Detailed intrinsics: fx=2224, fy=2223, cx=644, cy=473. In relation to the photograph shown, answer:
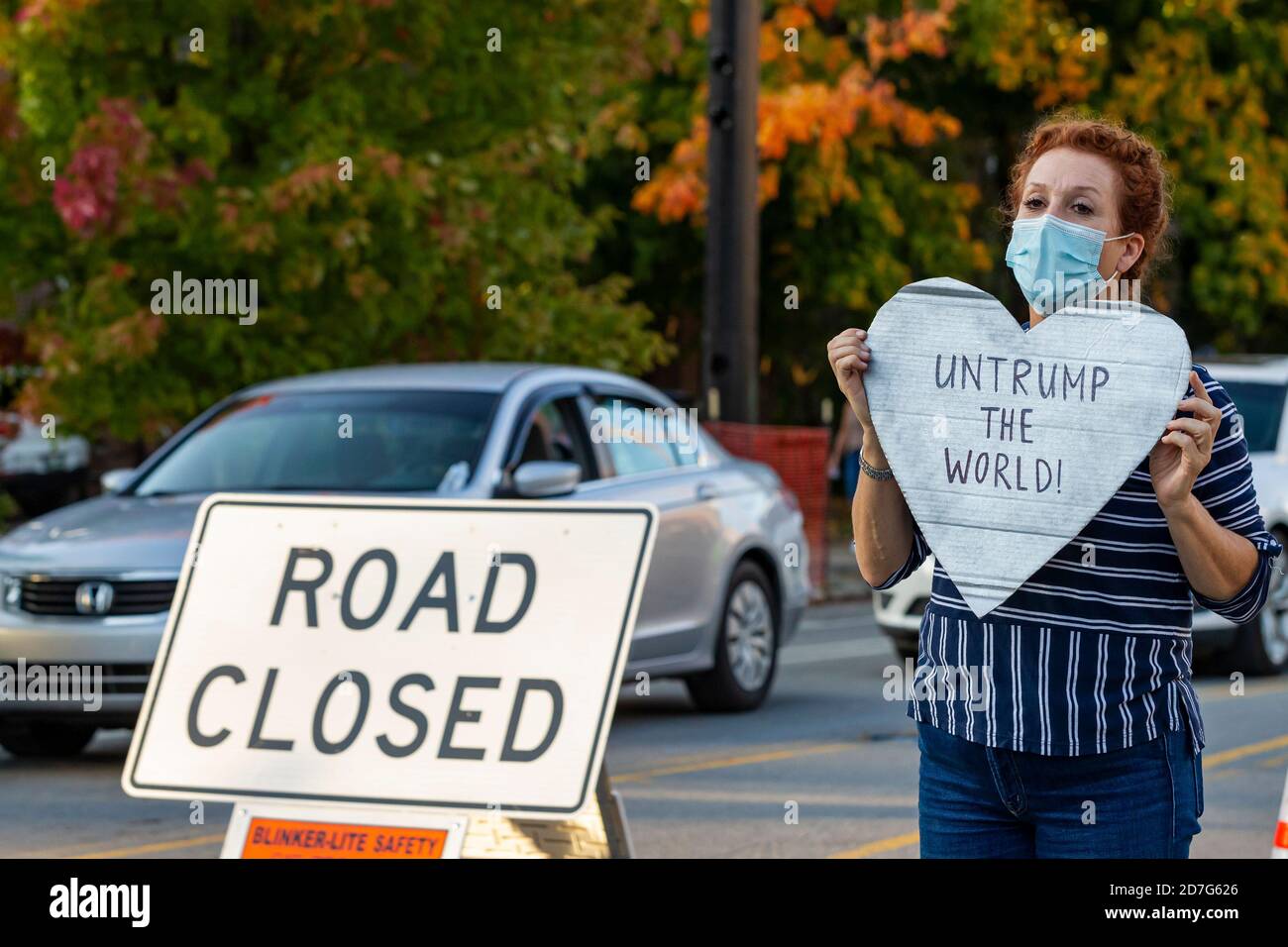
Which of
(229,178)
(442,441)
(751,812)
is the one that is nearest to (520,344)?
(229,178)

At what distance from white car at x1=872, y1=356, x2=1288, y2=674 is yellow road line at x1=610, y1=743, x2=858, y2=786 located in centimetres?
185

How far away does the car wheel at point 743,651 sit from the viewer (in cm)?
1084

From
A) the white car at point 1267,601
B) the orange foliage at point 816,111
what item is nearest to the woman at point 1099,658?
the white car at point 1267,601

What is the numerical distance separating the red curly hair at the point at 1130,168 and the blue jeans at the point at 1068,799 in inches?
28.8

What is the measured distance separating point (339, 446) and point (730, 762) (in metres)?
2.25

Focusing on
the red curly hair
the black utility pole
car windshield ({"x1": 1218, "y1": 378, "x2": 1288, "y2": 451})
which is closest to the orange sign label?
the red curly hair

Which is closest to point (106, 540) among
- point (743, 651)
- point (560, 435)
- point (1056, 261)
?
point (560, 435)

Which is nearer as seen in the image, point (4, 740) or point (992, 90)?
point (4, 740)

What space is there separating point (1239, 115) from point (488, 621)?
22856mm

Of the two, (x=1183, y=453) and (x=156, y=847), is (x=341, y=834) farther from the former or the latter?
(x=156, y=847)

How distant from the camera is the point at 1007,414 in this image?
10.5 feet
